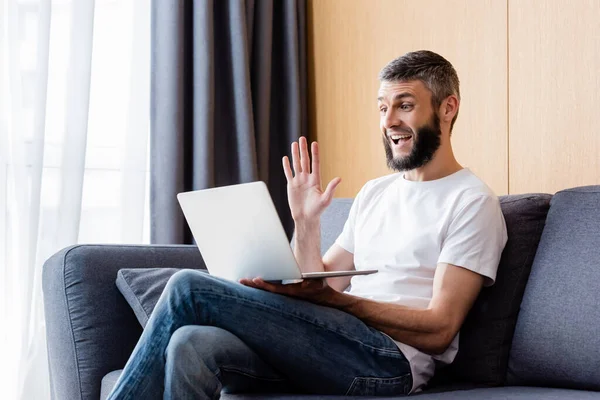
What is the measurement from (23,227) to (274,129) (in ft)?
3.74

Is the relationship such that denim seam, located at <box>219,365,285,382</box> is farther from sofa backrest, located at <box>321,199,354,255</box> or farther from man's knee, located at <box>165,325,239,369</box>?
sofa backrest, located at <box>321,199,354,255</box>

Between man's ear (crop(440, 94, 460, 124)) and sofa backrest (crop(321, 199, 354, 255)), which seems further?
sofa backrest (crop(321, 199, 354, 255))

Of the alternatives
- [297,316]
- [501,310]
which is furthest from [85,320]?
[501,310]

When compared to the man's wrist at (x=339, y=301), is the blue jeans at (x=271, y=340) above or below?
below

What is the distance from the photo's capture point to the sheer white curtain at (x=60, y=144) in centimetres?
288

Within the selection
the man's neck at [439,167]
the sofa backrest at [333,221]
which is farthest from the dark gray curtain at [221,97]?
the man's neck at [439,167]

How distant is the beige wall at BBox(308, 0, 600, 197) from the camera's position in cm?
219

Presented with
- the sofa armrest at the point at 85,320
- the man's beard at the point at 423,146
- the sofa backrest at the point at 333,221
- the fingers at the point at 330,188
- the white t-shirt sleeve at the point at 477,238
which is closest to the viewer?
the white t-shirt sleeve at the point at 477,238

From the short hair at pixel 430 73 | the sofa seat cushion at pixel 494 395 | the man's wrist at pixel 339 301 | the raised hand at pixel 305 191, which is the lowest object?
the sofa seat cushion at pixel 494 395

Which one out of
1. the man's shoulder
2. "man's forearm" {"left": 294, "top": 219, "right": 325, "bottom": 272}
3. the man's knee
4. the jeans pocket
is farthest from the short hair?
the man's knee

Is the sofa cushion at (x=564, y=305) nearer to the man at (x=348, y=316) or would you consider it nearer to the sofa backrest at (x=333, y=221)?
the man at (x=348, y=316)

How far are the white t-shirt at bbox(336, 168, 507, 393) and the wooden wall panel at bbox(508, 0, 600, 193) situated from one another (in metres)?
0.34

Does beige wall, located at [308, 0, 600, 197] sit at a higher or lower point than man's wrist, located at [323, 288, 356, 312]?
higher

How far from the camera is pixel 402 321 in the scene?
71.2 inches
